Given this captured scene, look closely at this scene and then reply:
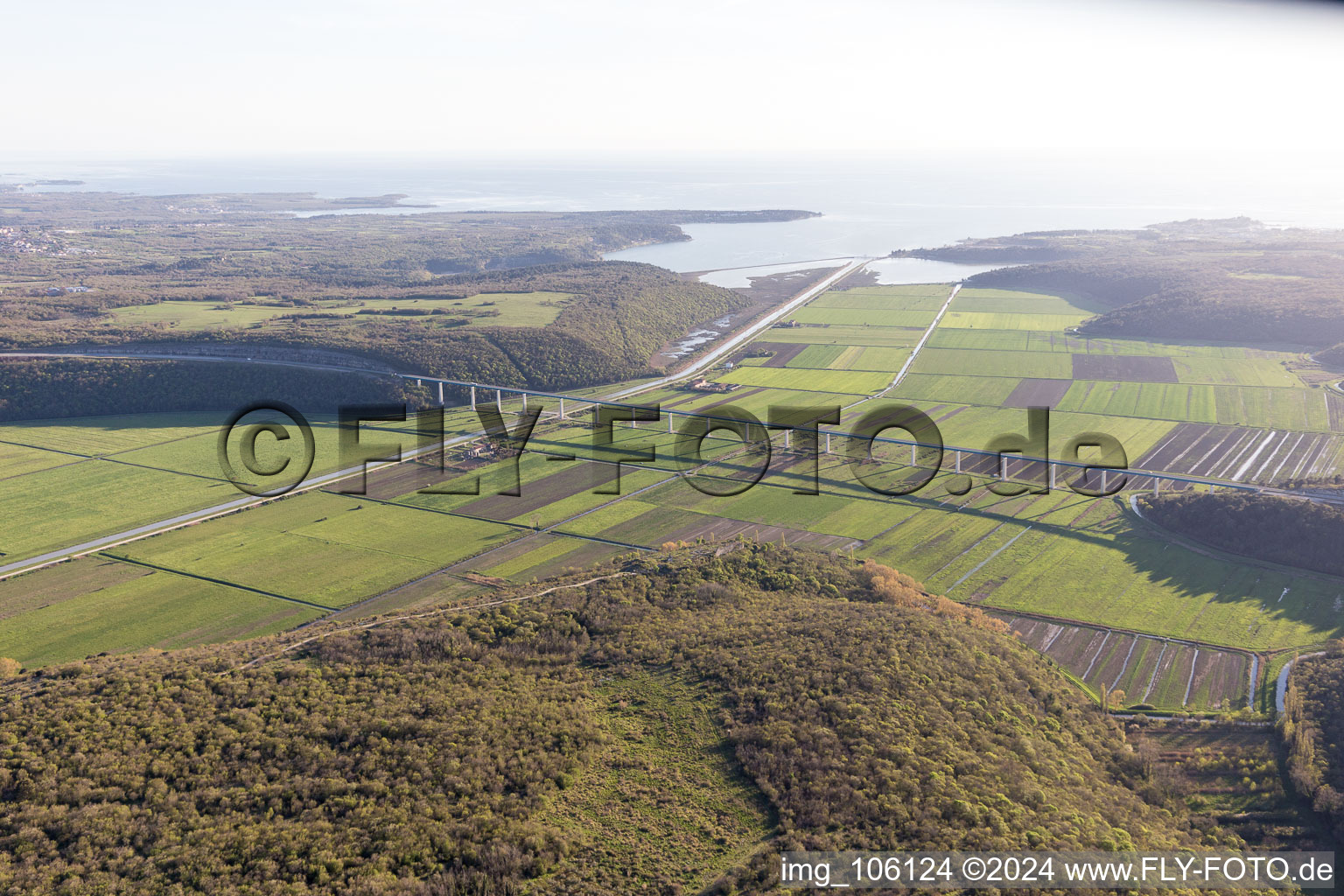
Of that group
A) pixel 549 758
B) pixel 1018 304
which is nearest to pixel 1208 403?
pixel 1018 304

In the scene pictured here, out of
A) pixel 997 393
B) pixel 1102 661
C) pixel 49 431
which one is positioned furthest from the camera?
pixel 997 393

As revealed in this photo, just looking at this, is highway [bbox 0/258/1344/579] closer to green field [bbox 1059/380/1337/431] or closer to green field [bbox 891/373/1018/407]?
green field [bbox 891/373/1018/407]

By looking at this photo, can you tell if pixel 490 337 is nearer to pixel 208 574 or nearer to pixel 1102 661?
pixel 208 574

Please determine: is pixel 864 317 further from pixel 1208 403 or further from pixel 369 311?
pixel 369 311

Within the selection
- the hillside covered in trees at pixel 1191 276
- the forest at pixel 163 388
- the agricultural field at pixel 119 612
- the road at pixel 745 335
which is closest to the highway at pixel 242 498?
the road at pixel 745 335

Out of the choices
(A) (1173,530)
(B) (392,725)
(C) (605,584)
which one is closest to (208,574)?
(C) (605,584)

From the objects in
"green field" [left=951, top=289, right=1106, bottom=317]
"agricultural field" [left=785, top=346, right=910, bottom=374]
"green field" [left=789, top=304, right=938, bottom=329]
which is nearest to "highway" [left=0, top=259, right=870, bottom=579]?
"green field" [left=789, top=304, right=938, bottom=329]
